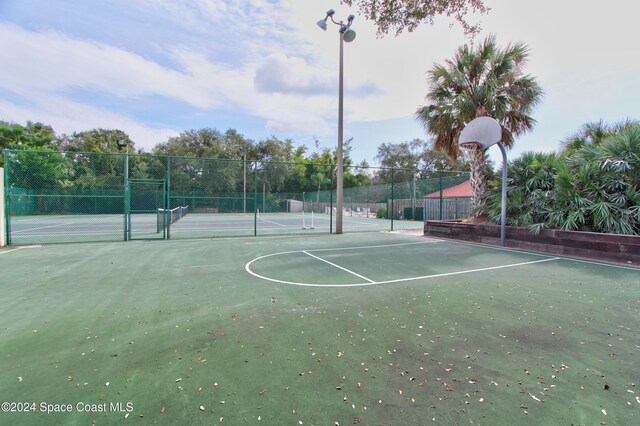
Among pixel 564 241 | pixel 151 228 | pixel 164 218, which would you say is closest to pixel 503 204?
pixel 564 241

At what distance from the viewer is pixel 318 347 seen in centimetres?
288

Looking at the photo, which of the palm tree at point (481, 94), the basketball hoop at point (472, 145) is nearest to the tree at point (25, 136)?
the palm tree at point (481, 94)

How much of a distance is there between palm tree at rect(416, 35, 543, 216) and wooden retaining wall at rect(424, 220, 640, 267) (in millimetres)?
1823

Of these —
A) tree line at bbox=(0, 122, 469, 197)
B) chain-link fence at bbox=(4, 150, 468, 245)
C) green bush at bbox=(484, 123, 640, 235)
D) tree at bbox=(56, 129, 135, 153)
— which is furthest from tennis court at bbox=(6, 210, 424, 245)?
tree at bbox=(56, 129, 135, 153)

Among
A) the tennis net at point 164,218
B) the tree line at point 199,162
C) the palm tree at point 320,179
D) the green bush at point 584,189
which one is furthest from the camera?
the palm tree at point 320,179

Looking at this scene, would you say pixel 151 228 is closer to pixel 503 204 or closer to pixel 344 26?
pixel 344 26

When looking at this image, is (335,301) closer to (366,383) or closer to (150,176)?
(366,383)

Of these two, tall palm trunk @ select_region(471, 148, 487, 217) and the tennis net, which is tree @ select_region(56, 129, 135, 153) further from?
tall palm trunk @ select_region(471, 148, 487, 217)

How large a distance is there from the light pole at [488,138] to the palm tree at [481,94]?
1.24 m

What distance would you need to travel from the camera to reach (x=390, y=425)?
6.07ft

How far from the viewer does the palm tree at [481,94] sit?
1054cm

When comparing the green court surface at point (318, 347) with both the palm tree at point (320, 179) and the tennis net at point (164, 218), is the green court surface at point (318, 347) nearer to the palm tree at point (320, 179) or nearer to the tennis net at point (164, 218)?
the tennis net at point (164, 218)

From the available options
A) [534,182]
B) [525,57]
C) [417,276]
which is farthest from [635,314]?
[525,57]

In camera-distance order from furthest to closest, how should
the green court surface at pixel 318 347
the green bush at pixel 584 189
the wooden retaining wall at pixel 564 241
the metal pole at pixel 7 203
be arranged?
the metal pole at pixel 7 203 → the green bush at pixel 584 189 → the wooden retaining wall at pixel 564 241 → the green court surface at pixel 318 347
